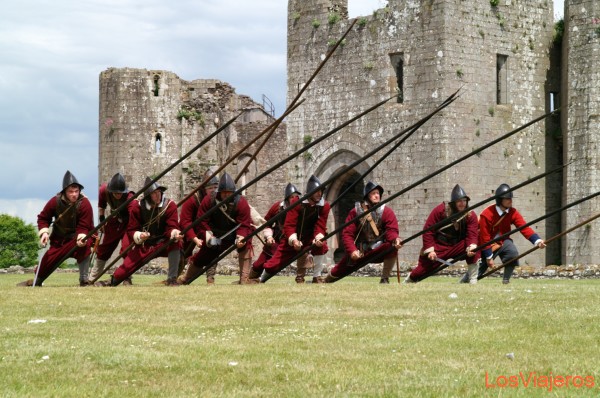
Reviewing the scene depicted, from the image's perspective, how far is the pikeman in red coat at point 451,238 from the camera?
21.3 metres

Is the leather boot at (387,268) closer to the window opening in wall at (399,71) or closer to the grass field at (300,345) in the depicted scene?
the grass field at (300,345)

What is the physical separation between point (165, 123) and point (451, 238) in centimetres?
3277

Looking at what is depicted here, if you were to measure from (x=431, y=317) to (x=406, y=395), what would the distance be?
4474mm

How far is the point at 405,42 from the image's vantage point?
118 feet

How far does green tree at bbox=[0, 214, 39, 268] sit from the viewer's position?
199 feet

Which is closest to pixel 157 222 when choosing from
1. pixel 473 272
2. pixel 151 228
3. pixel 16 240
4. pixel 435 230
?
pixel 151 228

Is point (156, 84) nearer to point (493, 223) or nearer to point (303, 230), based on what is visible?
point (303, 230)

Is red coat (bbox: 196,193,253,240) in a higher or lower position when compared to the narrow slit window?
lower

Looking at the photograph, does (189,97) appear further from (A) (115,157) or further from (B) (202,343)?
(B) (202,343)

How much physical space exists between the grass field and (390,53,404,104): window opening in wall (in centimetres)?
2021

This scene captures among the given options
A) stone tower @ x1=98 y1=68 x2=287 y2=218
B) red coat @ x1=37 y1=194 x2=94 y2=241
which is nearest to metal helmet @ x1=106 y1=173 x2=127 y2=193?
red coat @ x1=37 y1=194 x2=94 y2=241

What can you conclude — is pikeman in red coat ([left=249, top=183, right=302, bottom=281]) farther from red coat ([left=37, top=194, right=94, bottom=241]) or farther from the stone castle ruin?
the stone castle ruin

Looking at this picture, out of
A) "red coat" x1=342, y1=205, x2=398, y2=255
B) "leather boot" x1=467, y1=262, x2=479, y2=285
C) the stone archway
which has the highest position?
the stone archway

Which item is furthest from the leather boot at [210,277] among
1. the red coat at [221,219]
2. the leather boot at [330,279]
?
the leather boot at [330,279]
